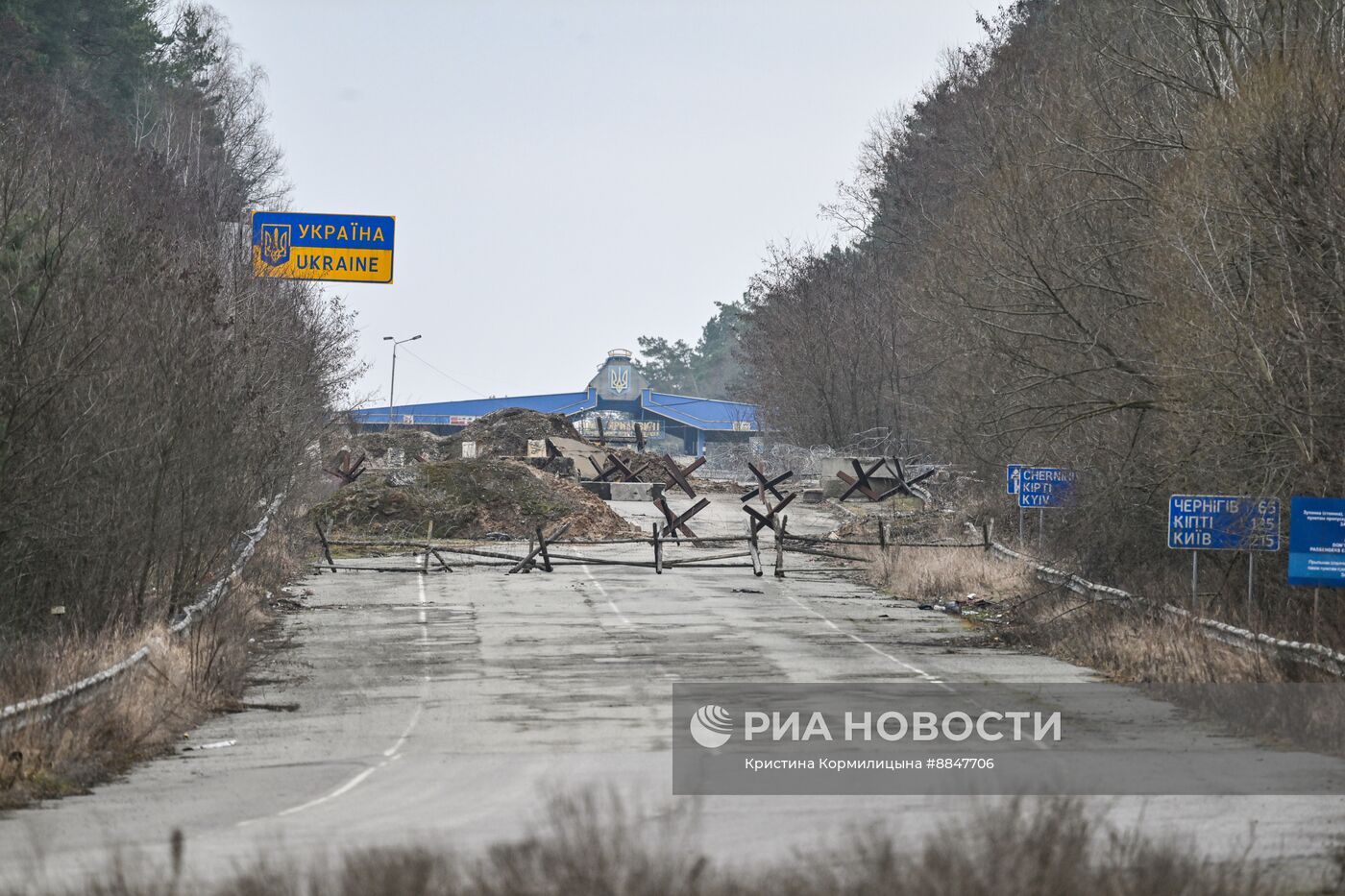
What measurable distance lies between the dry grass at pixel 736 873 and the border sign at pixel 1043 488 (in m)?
25.0

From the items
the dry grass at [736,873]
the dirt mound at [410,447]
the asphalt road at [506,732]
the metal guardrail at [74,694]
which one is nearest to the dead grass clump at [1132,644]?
the asphalt road at [506,732]

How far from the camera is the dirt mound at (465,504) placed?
5397cm

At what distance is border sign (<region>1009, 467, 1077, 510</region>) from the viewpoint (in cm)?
3328

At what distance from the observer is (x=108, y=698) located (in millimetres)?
17594

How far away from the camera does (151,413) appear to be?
23.4 metres

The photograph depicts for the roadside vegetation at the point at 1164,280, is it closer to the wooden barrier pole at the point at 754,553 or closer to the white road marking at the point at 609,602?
the wooden barrier pole at the point at 754,553

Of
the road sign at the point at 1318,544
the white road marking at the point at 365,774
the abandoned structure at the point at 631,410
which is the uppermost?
the abandoned structure at the point at 631,410

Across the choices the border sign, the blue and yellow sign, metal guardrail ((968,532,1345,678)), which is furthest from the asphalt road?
the blue and yellow sign

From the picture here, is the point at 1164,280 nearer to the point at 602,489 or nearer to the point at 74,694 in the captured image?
the point at 74,694

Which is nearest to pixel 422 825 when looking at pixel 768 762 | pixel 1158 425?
pixel 768 762

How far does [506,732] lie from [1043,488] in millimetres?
17946

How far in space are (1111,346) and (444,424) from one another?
99.7 m

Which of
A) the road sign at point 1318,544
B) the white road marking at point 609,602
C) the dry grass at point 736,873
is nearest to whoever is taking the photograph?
the dry grass at point 736,873

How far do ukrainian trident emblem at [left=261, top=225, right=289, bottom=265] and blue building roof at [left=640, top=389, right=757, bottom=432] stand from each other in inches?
3940
